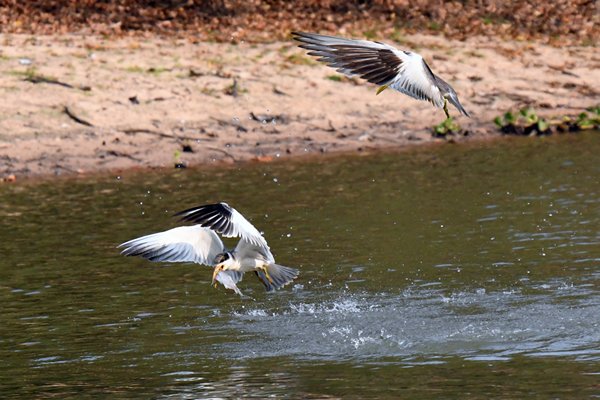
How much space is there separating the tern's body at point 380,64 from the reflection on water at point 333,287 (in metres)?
1.96

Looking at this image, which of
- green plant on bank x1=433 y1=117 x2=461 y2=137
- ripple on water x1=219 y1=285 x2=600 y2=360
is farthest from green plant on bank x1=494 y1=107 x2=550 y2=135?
ripple on water x1=219 y1=285 x2=600 y2=360

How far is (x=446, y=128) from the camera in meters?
20.7

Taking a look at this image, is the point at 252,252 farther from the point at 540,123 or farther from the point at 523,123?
the point at 523,123

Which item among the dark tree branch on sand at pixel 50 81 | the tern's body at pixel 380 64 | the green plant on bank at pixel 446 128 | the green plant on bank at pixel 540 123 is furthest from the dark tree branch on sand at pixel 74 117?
the tern's body at pixel 380 64

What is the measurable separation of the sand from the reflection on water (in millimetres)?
921

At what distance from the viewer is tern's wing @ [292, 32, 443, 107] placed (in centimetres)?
1094

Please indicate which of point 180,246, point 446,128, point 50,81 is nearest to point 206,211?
point 180,246

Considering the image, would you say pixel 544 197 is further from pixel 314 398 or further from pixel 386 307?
pixel 314 398

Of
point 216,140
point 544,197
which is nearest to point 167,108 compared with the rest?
point 216,140

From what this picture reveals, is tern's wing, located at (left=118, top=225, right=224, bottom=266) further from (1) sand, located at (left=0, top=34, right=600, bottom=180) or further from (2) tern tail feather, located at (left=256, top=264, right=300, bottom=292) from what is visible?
(1) sand, located at (left=0, top=34, right=600, bottom=180)

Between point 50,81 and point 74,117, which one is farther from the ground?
point 50,81

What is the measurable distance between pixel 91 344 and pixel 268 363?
1.69m

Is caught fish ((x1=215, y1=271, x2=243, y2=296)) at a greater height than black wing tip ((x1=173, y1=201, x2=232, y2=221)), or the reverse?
black wing tip ((x1=173, y1=201, x2=232, y2=221))

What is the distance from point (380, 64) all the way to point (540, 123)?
1019 cm
